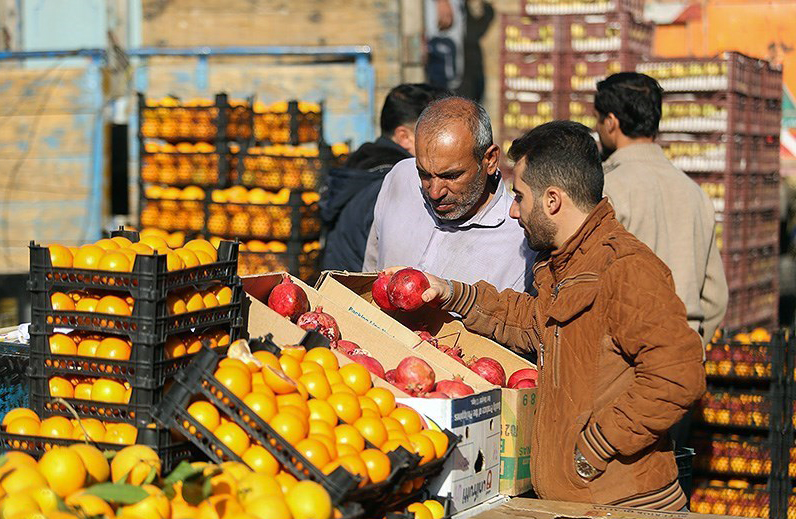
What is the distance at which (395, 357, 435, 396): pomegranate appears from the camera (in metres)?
3.35

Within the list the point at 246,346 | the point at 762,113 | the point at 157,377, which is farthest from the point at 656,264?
the point at 762,113

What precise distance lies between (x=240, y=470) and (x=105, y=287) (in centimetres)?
72

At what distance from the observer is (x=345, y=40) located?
33.7ft

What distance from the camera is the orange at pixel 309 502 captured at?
2.45m

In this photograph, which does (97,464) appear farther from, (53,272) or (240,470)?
(53,272)

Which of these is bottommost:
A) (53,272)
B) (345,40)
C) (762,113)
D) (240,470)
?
(240,470)

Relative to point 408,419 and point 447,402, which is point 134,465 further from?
point 447,402

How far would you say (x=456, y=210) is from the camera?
422 cm

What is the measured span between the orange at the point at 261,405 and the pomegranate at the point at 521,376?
1227 millimetres

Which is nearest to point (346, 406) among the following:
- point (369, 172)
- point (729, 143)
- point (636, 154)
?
point (636, 154)

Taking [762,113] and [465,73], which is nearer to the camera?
[762,113]

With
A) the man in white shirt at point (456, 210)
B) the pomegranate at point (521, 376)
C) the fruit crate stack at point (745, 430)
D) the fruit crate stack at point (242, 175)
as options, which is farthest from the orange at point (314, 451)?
the fruit crate stack at point (242, 175)

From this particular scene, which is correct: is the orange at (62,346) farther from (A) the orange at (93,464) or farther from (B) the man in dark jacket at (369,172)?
(B) the man in dark jacket at (369,172)

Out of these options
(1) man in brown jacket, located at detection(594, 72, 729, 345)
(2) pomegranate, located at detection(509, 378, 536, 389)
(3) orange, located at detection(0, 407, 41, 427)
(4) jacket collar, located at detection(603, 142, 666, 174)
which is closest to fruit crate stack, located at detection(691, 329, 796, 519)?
(1) man in brown jacket, located at detection(594, 72, 729, 345)
